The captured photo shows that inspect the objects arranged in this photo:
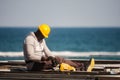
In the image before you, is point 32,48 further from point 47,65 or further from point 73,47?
point 73,47

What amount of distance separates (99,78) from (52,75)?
3.33 ft

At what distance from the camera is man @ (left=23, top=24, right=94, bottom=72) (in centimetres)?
1090

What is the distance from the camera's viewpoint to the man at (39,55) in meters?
10.9

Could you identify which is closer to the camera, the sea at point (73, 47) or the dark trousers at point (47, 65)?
the dark trousers at point (47, 65)

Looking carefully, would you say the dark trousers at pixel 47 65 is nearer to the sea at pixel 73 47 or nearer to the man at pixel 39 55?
the man at pixel 39 55

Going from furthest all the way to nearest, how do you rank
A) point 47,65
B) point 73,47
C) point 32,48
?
point 73,47, point 47,65, point 32,48

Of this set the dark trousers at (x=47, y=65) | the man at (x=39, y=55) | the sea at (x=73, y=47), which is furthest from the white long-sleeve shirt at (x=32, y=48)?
the sea at (x=73, y=47)

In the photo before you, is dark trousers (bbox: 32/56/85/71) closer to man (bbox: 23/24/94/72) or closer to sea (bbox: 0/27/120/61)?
man (bbox: 23/24/94/72)

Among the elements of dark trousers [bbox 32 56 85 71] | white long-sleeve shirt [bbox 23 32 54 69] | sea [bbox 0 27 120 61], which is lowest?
dark trousers [bbox 32 56 85 71]

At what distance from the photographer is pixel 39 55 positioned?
11.2 metres

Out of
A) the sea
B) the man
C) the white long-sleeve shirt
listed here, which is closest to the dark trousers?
the man

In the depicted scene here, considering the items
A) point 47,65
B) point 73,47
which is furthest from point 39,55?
point 73,47

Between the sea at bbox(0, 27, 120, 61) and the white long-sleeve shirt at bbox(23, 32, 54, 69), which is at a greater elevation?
the sea at bbox(0, 27, 120, 61)

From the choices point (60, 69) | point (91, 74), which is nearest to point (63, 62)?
point (60, 69)
